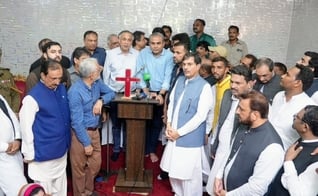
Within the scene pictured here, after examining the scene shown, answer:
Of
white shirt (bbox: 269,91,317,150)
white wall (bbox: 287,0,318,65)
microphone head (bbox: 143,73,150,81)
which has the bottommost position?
white shirt (bbox: 269,91,317,150)

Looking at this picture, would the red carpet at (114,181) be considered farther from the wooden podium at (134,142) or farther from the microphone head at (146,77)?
the microphone head at (146,77)

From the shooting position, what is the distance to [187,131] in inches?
124

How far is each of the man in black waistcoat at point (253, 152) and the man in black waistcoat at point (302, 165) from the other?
0.07 m

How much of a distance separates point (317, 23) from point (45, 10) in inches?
184

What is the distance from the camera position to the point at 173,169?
3.23 meters

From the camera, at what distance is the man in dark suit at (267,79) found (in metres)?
3.27

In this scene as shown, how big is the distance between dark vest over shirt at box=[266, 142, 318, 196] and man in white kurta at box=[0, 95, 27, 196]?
5.53ft

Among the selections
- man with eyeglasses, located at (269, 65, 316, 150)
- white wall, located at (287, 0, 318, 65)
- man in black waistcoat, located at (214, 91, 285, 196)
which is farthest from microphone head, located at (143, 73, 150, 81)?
white wall, located at (287, 0, 318, 65)

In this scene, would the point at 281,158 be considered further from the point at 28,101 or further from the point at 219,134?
the point at 28,101

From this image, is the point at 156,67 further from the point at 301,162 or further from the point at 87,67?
the point at 301,162

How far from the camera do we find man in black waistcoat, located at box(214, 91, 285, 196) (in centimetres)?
216

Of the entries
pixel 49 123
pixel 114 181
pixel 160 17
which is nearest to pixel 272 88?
pixel 114 181

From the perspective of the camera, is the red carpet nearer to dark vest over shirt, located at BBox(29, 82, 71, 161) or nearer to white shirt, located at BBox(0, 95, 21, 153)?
dark vest over shirt, located at BBox(29, 82, 71, 161)

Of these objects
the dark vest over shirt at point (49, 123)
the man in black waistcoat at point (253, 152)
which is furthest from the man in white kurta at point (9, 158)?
the man in black waistcoat at point (253, 152)
